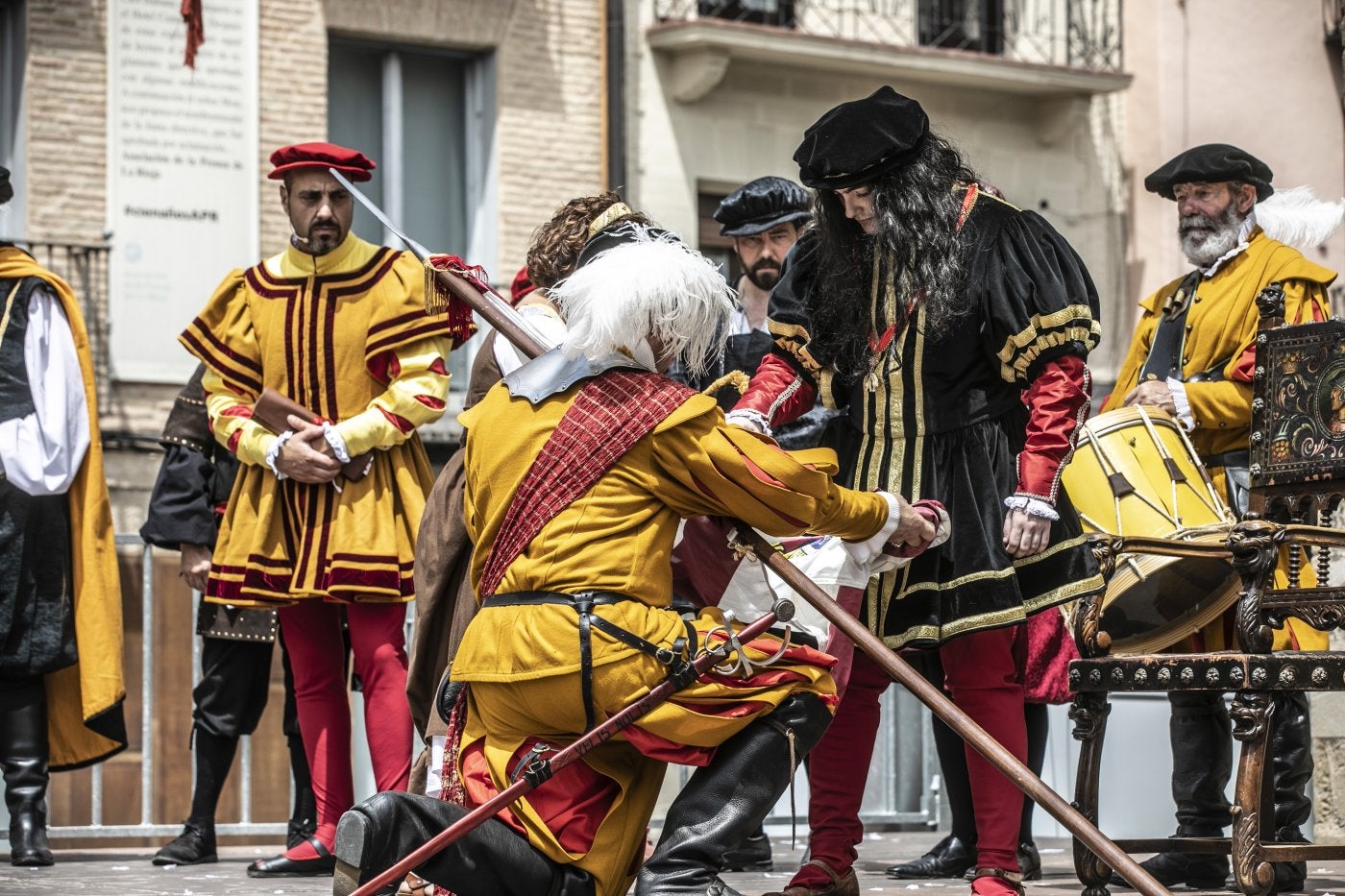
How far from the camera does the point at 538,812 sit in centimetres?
486

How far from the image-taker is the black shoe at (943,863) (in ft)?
23.3

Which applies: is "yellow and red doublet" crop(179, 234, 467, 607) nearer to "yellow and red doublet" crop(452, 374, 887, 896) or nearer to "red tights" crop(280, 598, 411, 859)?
"red tights" crop(280, 598, 411, 859)

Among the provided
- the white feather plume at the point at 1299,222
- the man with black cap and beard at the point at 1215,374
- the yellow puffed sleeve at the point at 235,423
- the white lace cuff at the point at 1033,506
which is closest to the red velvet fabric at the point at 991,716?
the white lace cuff at the point at 1033,506

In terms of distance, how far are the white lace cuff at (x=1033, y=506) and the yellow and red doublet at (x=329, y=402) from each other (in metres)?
2.11

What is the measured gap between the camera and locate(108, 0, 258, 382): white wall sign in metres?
15.3

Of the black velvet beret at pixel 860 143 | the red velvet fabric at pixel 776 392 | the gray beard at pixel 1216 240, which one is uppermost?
the black velvet beret at pixel 860 143

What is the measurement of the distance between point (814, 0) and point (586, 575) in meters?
14.4

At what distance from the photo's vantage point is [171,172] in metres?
15.5

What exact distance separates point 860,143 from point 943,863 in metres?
2.59

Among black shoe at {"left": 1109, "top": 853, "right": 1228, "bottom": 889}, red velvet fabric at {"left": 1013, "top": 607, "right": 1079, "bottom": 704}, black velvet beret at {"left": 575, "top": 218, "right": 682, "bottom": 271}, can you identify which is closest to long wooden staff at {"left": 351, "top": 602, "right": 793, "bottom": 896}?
black velvet beret at {"left": 575, "top": 218, "right": 682, "bottom": 271}

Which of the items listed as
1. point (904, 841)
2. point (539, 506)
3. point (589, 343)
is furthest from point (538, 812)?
point (904, 841)

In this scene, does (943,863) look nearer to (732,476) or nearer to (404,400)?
(404,400)

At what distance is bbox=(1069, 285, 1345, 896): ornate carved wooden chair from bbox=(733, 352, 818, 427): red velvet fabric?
866 mm

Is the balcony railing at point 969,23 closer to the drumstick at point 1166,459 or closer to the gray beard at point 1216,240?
the gray beard at point 1216,240
